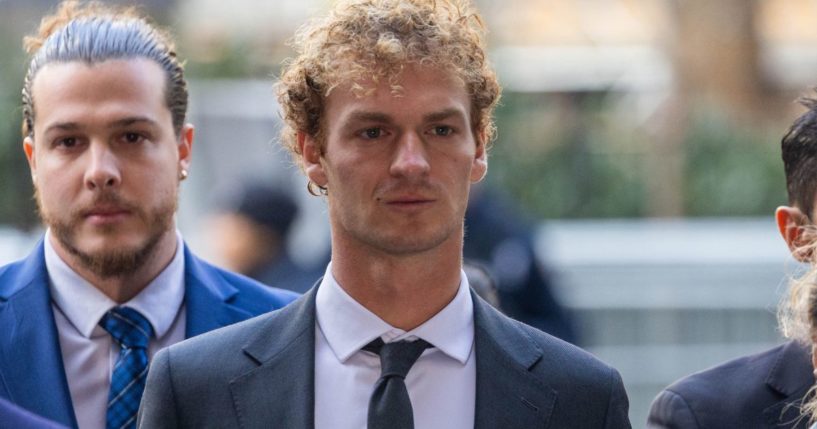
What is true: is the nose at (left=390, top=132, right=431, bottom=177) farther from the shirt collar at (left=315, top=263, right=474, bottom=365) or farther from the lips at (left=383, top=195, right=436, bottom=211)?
the shirt collar at (left=315, top=263, right=474, bottom=365)

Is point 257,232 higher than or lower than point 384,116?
lower

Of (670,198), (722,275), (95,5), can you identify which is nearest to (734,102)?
(670,198)

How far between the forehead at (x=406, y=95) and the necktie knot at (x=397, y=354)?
0.47m

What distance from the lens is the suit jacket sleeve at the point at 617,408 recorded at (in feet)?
11.7

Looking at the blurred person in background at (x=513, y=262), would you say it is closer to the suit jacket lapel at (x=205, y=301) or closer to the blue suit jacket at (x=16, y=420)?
the suit jacket lapel at (x=205, y=301)

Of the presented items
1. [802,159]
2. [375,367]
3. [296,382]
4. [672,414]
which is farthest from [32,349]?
[802,159]

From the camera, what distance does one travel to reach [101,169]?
411 cm

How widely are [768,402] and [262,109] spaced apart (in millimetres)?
7846

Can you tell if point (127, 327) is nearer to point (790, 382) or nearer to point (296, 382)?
point (296, 382)

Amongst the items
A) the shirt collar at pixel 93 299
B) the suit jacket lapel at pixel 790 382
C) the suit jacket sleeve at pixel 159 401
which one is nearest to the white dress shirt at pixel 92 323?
the shirt collar at pixel 93 299

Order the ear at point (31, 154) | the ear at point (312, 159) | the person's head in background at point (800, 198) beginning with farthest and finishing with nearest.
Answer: the ear at point (31, 154) → the person's head in background at point (800, 198) → the ear at point (312, 159)

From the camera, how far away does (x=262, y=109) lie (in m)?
11.7

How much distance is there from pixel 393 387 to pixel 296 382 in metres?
0.21

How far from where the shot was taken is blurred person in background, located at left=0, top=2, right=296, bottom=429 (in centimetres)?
409
